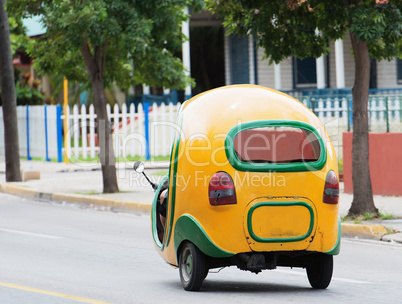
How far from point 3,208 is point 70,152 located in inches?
399

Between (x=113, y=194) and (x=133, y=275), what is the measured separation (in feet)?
28.5

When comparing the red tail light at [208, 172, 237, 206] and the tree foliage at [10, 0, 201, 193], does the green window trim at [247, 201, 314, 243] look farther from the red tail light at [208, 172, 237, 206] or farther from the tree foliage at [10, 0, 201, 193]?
the tree foliage at [10, 0, 201, 193]

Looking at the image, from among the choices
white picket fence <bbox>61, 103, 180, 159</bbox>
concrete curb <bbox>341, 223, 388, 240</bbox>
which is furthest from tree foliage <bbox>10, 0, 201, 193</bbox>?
white picket fence <bbox>61, 103, 180, 159</bbox>

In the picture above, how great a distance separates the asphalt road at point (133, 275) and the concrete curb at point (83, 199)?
2.16 meters

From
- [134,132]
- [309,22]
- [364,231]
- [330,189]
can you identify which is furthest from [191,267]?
[134,132]

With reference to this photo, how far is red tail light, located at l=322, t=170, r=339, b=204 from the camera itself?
8016 mm

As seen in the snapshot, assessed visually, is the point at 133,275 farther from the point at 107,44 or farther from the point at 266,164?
the point at 107,44

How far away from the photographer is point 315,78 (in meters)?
31.5

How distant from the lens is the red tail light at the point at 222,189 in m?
7.79

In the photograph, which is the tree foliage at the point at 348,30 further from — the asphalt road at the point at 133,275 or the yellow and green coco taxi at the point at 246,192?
the yellow and green coco taxi at the point at 246,192

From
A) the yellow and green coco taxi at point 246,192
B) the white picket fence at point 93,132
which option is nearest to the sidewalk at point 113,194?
the white picket fence at point 93,132

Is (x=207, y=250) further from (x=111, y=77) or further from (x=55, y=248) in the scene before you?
(x=111, y=77)

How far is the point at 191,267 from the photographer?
26.7ft

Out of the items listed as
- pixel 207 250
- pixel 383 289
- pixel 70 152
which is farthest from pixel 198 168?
pixel 70 152
